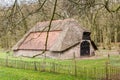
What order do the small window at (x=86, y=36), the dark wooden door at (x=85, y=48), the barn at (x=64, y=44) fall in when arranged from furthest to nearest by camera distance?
the small window at (x=86, y=36), the dark wooden door at (x=85, y=48), the barn at (x=64, y=44)

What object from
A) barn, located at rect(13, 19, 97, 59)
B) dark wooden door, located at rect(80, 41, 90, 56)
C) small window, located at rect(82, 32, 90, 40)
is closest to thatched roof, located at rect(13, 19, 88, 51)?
barn, located at rect(13, 19, 97, 59)

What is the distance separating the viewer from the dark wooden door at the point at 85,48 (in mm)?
41719

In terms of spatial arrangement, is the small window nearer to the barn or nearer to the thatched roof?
the barn

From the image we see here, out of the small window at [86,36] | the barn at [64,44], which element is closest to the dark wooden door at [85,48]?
the barn at [64,44]

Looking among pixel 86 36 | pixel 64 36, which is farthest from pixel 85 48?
pixel 64 36

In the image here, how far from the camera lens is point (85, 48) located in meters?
42.2

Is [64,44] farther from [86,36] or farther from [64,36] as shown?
[86,36]

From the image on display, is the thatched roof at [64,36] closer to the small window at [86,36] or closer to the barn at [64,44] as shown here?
the barn at [64,44]

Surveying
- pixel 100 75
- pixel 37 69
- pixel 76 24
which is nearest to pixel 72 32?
pixel 76 24

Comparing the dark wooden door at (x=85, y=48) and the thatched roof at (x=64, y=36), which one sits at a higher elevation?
the thatched roof at (x=64, y=36)

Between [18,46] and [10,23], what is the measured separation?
3445cm

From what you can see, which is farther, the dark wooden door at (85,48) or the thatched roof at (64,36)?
the dark wooden door at (85,48)

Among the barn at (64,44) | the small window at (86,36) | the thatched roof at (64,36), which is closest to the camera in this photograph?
the barn at (64,44)

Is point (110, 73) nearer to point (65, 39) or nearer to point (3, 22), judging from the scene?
point (3, 22)
